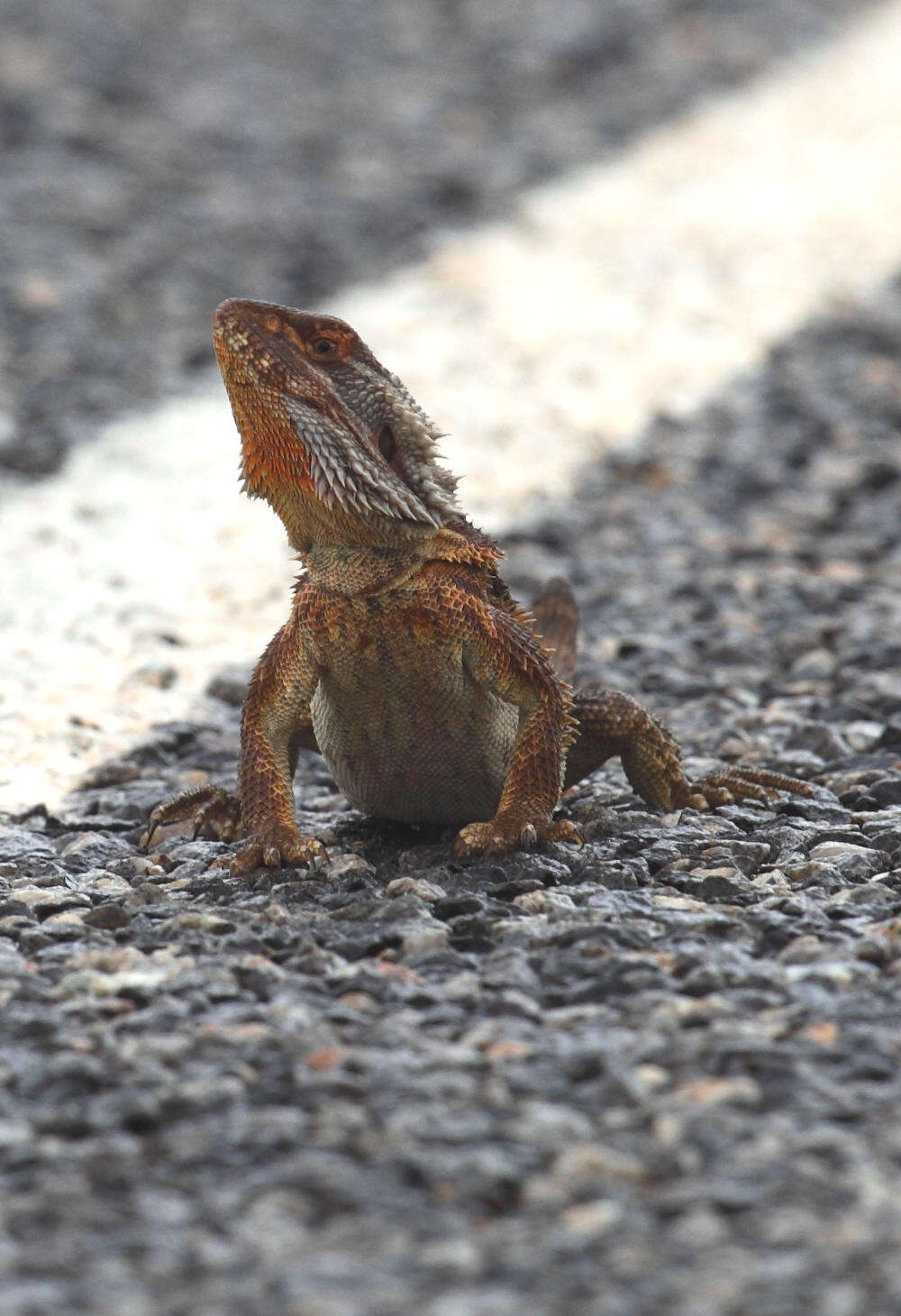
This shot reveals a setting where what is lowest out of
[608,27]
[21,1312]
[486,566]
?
[21,1312]

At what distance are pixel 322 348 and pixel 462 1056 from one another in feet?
7.45

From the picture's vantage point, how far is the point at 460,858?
529 centimetres

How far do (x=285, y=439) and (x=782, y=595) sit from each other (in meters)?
4.00

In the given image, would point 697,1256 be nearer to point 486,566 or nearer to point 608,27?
point 486,566

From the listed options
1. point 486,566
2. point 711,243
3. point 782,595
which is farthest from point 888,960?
point 711,243

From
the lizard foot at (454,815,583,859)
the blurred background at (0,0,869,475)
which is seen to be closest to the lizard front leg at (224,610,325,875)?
the lizard foot at (454,815,583,859)

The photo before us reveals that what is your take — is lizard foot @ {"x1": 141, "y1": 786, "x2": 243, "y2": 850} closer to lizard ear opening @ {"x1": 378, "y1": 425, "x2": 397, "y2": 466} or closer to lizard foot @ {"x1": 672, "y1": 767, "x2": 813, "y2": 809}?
lizard ear opening @ {"x1": 378, "y1": 425, "x2": 397, "y2": 466}

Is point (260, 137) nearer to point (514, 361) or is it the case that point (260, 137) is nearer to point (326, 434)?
point (514, 361)

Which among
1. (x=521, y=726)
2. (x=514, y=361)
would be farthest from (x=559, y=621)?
(x=514, y=361)

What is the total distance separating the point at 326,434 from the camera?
17.0 feet

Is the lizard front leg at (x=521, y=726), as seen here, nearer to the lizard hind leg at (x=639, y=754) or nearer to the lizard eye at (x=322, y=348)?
the lizard hind leg at (x=639, y=754)

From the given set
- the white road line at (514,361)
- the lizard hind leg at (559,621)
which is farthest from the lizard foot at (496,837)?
the white road line at (514,361)

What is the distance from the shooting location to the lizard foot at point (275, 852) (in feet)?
17.3

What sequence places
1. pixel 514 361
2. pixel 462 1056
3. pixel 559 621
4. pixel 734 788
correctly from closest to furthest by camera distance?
pixel 462 1056
pixel 734 788
pixel 559 621
pixel 514 361
